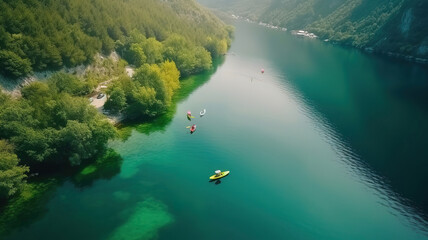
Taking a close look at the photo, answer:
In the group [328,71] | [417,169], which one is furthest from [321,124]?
[328,71]

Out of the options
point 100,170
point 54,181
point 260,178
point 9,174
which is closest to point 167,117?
point 100,170

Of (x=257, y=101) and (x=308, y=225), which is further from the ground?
(x=257, y=101)

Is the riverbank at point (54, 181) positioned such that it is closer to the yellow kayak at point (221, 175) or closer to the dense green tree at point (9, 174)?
the dense green tree at point (9, 174)

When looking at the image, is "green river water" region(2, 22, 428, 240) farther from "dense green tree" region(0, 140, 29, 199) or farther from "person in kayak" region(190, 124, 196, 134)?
"dense green tree" region(0, 140, 29, 199)

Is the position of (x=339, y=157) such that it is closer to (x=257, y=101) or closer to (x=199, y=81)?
(x=257, y=101)

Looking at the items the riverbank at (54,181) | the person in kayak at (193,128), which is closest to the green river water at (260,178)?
the riverbank at (54,181)

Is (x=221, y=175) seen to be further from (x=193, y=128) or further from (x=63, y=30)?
(x=63, y=30)

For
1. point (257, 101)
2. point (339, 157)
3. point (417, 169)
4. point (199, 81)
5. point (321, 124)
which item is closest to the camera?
point (417, 169)
